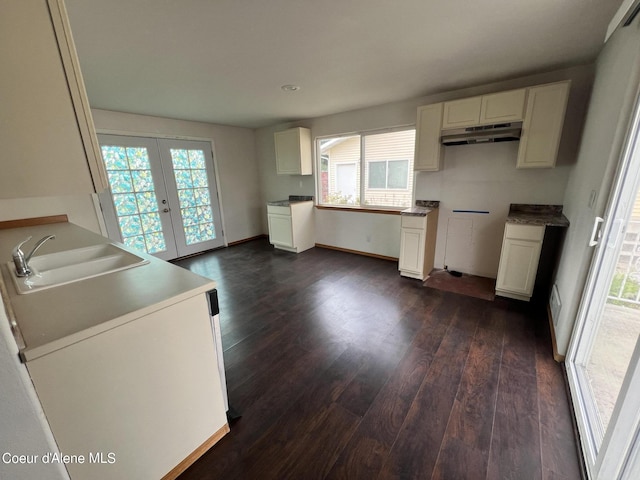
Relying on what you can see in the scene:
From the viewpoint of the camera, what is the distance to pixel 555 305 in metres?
2.29

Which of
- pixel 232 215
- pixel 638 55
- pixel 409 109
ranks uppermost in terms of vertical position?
pixel 409 109

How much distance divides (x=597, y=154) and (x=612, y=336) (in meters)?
1.31

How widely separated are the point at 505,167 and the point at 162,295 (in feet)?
11.5

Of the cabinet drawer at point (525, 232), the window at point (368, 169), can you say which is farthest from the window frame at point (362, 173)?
the cabinet drawer at point (525, 232)

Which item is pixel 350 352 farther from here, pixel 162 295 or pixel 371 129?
pixel 371 129

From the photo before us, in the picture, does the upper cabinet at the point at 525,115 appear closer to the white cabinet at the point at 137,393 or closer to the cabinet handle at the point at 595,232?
the cabinet handle at the point at 595,232

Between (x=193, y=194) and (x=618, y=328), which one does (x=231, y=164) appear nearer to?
(x=193, y=194)

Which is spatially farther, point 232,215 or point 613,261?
point 232,215

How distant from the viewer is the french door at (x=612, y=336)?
Answer: 101 centimetres

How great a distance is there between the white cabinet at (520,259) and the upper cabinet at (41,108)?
327 centimetres

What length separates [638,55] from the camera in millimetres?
1329

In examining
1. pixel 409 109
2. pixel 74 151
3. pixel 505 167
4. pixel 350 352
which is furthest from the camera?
pixel 409 109

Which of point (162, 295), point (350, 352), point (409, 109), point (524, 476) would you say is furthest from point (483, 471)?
point (409, 109)

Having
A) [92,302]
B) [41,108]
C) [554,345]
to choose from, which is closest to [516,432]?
[554,345]
